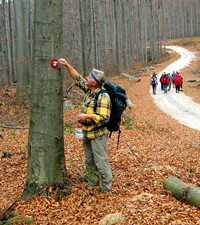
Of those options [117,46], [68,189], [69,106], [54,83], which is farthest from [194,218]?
[117,46]

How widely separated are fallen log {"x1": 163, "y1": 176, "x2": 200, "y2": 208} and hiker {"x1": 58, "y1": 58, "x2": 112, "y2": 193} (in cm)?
98

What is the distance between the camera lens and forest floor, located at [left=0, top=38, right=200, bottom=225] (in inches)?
174

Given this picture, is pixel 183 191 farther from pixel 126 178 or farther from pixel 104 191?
pixel 126 178

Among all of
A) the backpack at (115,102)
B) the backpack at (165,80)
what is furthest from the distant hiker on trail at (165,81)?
the backpack at (115,102)

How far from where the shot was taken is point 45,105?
480 cm

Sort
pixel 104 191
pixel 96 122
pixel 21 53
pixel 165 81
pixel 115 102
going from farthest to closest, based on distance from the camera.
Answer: pixel 165 81 < pixel 21 53 < pixel 104 191 < pixel 115 102 < pixel 96 122

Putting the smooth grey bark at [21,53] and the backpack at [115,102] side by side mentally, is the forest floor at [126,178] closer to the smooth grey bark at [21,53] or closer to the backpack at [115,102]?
the backpack at [115,102]

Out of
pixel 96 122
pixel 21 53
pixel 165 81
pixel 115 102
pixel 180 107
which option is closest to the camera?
pixel 96 122

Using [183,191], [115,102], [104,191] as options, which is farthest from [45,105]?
[183,191]

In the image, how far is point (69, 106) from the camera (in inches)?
660

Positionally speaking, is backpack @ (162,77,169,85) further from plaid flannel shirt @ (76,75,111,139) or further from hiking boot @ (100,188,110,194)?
hiking boot @ (100,188,110,194)

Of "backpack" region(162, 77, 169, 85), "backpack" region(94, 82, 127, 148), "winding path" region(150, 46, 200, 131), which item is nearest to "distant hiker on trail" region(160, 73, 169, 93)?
"backpack" region(162, 77, 169, 85)

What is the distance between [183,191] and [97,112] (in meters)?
1.77

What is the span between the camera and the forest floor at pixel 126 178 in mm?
4418
